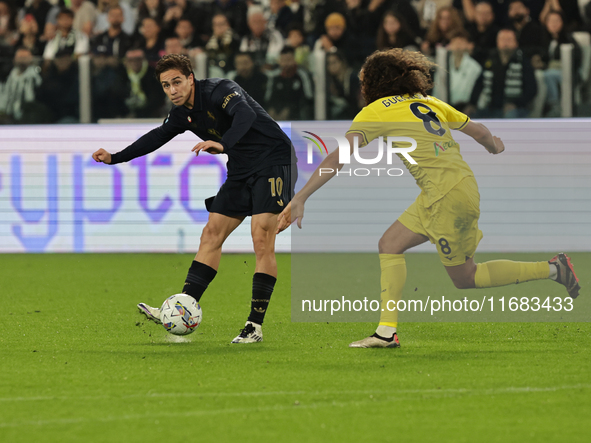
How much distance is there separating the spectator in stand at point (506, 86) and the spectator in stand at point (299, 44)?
2.11 m

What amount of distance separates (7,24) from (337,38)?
5.96 m

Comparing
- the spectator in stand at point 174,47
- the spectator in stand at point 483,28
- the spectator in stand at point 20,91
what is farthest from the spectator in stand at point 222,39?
the spectator in stand at point 483,28

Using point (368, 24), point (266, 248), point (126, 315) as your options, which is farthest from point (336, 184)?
point (368, 24)

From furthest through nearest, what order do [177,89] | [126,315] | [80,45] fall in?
[80,45] < [126,315] < [177,89]

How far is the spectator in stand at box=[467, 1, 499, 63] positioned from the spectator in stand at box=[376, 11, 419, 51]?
33.5 inches

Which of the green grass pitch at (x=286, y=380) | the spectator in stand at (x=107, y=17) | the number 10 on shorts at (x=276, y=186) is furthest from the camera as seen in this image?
the spectator in stand at (x=107, y=17)

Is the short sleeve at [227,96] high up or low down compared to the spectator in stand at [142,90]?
down

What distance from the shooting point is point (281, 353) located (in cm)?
546

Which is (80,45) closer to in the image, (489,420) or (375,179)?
(375,179)

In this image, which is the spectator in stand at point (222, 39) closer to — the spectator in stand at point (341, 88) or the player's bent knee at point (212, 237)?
the spectator in stand at point (341, 88)

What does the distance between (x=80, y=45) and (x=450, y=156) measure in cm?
931

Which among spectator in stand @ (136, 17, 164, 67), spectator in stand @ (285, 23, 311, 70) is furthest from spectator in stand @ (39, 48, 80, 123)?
spectator in stand @ (285, 23, 311, 70)

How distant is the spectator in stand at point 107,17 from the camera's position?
1387 cm

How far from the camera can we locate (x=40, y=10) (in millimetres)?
14734
